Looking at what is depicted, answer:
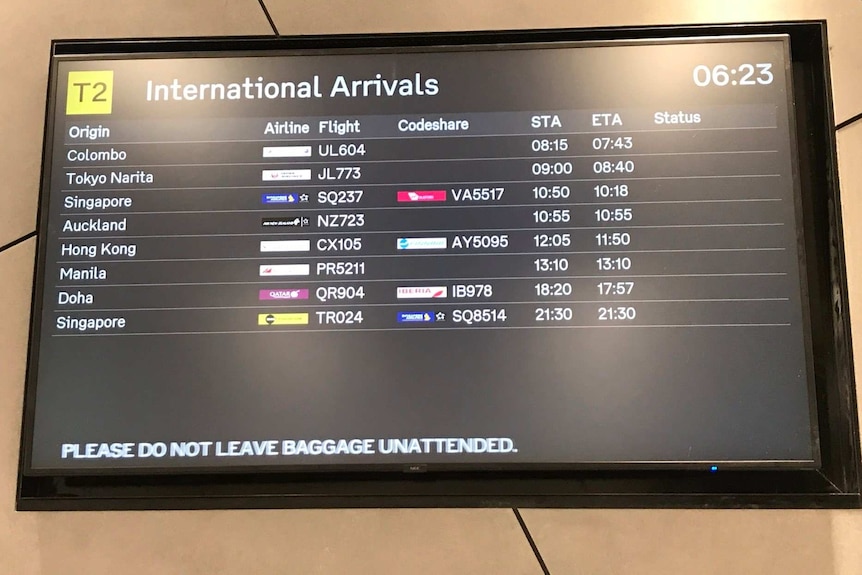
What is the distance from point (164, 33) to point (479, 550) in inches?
46.4

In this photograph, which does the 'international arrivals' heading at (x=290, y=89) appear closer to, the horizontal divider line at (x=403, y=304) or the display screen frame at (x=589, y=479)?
the display screen frame at (x=589, y=479)

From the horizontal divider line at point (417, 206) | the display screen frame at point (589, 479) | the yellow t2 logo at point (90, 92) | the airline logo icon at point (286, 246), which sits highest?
the yellow t2 logo at point (90, 92)

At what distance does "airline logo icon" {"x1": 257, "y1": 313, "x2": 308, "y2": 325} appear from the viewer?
1.31 metres

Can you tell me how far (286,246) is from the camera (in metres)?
1.33

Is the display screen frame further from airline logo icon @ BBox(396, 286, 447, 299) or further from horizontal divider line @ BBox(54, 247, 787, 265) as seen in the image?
airline logo icon @ BBox(396, 286, 447, 299)

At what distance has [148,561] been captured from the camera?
1.28 m

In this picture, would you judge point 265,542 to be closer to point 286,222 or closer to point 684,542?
point 286,222

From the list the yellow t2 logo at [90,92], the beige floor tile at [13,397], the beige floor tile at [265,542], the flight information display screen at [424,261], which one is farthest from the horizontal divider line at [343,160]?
the beige floor tile at [265,542]

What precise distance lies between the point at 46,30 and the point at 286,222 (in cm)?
68

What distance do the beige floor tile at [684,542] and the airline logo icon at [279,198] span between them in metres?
0.72

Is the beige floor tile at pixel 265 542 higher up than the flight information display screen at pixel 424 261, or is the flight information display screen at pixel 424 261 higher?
the flight information display screen at pixel 424 261

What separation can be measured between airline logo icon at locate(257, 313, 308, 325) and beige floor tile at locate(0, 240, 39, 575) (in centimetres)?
47

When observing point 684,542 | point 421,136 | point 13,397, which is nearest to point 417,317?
point 421,136

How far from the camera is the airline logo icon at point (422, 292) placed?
1.31 metres
